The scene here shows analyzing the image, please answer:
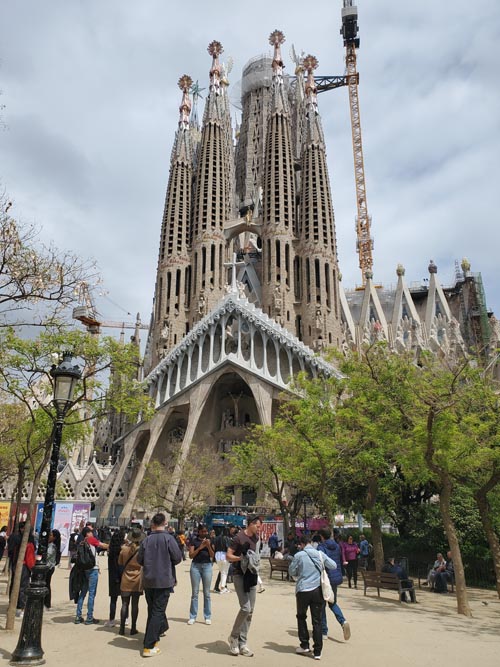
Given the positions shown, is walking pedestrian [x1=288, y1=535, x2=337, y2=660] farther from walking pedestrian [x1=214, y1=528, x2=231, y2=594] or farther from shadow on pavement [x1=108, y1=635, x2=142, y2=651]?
walking pedestrian [x1=214, y1=528, x2=231, y2=594]

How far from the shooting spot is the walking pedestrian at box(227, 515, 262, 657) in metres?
5.27

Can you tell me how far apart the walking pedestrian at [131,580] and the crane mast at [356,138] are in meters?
58.1

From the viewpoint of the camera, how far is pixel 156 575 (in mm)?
5168

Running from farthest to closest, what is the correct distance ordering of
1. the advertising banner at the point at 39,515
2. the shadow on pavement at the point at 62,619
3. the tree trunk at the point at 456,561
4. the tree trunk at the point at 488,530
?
1. the advertising banner at the point at 39,515
2. the tree trunk at the point at 488,530
3. the tree trunk at the point at 456,561
4. the shadow on pavement at the point at 62,619

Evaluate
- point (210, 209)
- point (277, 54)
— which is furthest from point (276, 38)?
point (210, 209)

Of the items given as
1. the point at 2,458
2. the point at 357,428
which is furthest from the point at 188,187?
the point at 357,428

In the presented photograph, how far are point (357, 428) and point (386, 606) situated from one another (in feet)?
18.2

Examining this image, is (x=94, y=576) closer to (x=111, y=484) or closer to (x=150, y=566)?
(x=150, y=566)

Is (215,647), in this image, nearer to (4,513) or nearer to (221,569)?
(221,569)

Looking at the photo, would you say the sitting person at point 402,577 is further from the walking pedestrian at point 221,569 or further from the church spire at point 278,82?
the church spire at point 278,82

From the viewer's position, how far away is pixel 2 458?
63.7 feet

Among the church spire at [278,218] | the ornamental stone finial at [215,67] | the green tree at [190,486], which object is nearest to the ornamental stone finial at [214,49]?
the ornamental stone finial at [215,67]

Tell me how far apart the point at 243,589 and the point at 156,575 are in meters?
0.87

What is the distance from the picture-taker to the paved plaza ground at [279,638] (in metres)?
5.20
